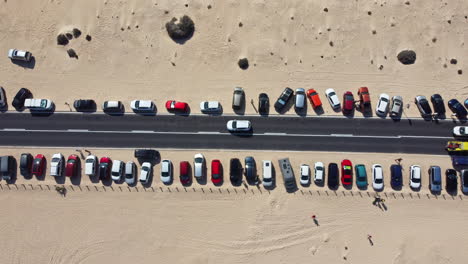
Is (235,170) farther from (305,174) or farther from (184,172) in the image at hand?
(305,174)

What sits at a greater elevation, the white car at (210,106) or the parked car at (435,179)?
the white car at (210,106)

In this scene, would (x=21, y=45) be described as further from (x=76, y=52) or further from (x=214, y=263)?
(x=214, y=263)

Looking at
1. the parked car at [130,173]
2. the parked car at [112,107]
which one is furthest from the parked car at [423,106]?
the parked car at [112,107]

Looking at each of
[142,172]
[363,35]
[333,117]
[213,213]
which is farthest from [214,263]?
[363,35]

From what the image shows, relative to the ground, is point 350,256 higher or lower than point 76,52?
lower

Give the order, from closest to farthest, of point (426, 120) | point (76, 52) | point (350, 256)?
point (350, 256), point (426, 120), point (76, 52)

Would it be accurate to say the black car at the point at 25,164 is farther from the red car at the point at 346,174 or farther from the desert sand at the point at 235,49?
the red car at the point at 346,174

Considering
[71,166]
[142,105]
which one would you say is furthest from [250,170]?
[71,166]

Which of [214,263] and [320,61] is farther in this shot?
[320,61]
